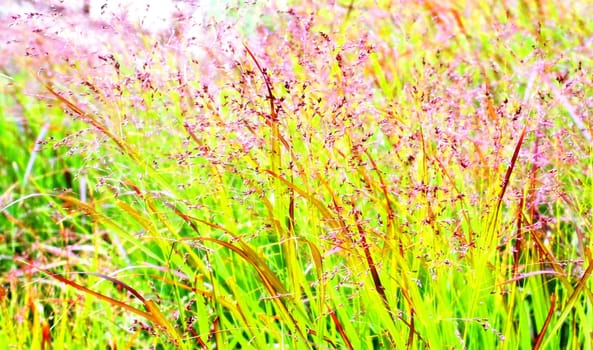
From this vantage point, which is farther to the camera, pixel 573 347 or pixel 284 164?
pixel 284 164

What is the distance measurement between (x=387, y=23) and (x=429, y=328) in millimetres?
1682

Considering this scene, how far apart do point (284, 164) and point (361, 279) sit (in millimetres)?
389

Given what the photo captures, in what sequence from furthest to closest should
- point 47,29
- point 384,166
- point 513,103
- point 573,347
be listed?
point 384,166, point 513,103, point 47,29, point 573,347

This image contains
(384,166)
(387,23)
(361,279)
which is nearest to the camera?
(361,279)

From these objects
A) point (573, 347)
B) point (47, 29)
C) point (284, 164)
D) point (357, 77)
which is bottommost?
point (573, 347)

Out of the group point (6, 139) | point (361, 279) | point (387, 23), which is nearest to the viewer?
point (361, 279)

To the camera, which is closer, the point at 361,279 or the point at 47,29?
the point at 361,279

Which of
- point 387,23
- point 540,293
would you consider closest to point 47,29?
point 540,293

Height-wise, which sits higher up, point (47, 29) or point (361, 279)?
point (47, 29)

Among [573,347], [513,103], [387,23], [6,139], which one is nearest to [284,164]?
[513,103]

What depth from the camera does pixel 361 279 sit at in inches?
55.7

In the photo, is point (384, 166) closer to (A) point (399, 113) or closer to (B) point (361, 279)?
(A) point (399, 113)

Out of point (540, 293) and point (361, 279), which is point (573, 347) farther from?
point (361, 279)

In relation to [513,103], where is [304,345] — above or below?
below
